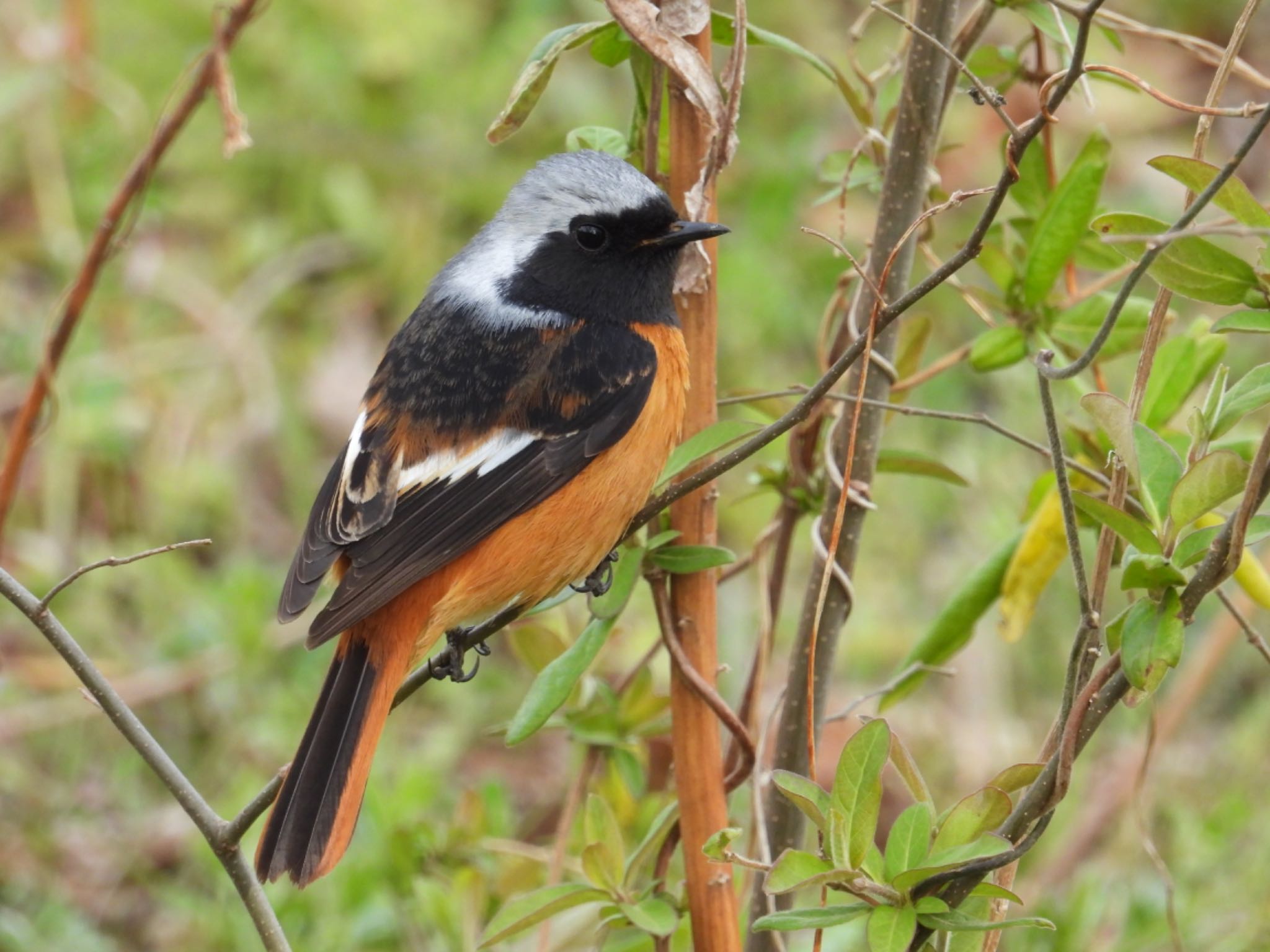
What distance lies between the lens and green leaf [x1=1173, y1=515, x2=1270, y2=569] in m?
1.66

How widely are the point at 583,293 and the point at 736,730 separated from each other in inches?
47.3

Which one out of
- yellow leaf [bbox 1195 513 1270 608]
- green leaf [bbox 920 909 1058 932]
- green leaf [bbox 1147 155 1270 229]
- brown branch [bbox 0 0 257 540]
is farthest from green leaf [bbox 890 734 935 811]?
brown branch [bbox 0 0 257 540]

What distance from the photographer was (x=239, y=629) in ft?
13.2

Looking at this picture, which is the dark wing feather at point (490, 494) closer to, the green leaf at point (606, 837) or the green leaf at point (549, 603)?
the green leaf at point (549, 603)

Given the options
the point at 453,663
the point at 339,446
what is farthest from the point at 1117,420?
the point at 339,446

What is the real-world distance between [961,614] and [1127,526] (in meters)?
0.69

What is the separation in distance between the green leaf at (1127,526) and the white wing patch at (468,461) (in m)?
1.34

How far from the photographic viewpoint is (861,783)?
5.73 feet

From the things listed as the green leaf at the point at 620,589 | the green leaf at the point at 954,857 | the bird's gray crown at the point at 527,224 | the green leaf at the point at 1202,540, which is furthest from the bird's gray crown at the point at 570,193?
the green leaf at the point at 954,857

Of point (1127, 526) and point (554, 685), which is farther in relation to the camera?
point (554, 685)

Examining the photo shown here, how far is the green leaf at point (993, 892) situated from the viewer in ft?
5.46

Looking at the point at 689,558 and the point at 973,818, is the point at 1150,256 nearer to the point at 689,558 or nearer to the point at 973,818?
the point at 973,818

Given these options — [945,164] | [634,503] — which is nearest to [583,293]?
[634,503]

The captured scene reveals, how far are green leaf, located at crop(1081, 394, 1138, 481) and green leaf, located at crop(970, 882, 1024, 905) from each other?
53 centimetres
